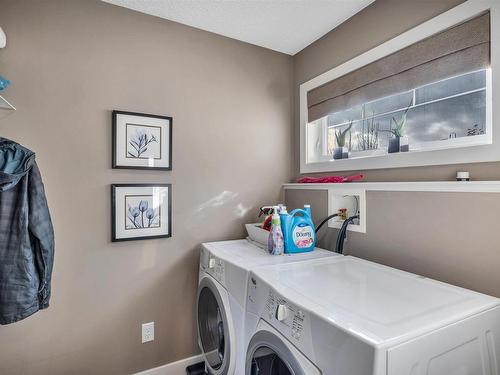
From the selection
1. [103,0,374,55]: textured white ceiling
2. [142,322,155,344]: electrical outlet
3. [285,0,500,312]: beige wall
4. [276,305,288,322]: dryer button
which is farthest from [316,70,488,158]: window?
[142,322,155,344]: electrical outlet

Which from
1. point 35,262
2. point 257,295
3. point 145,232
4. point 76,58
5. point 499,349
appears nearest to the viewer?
point 499,349

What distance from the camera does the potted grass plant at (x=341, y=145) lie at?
1.99m

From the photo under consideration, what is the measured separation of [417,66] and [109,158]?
71.7 inches

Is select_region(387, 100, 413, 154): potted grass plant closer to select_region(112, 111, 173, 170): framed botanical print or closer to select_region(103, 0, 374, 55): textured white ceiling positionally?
select_region(103, 0, 374, 55): textured white ceiling

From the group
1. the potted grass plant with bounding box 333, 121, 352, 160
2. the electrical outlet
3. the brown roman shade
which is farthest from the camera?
the potted grass plant with bounding box 333, 121, 352, 160

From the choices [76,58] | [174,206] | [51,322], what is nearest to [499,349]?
[174,206]

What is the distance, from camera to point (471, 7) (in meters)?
1.27

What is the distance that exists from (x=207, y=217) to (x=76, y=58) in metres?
1.26

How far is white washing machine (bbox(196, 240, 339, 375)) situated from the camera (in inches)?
52.6

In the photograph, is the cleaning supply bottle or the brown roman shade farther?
the cleaning supply bottle

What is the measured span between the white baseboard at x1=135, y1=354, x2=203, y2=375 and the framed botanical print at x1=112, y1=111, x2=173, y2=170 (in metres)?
1.31

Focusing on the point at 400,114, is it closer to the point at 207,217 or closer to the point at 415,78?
the point at 415,78

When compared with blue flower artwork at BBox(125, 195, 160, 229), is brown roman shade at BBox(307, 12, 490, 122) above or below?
above

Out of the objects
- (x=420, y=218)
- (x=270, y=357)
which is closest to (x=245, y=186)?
(x=420, y=218)
